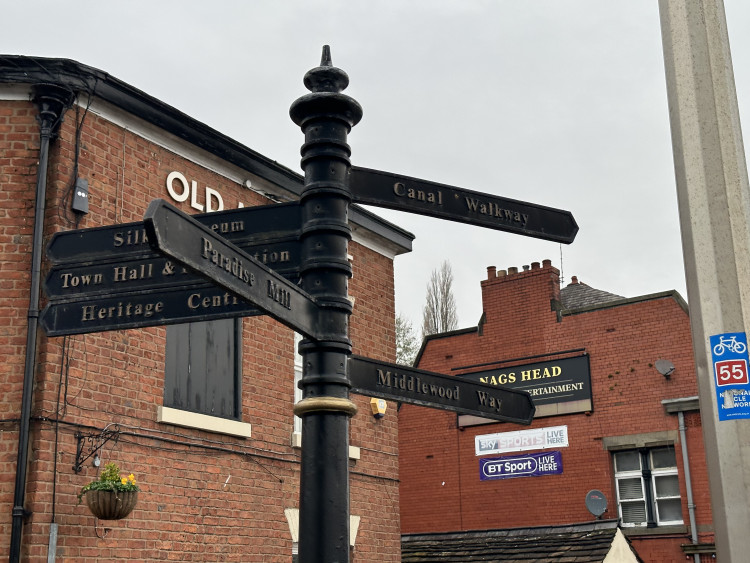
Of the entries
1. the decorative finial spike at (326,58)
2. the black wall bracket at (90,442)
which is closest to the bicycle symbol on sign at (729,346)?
the decorative finial spike at (326,58)

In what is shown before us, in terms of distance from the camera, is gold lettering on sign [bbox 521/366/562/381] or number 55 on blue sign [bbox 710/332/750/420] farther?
gold lettering on sign [bbox 521/366/562/381]

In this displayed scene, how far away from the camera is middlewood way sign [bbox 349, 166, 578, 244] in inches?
164

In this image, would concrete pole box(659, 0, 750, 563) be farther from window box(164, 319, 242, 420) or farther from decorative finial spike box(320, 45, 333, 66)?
window box(164, 319, 242, 420)

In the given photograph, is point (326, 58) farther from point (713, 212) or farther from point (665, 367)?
point (665, 367)

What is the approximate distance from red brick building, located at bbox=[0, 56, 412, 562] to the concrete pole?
6.28 meters

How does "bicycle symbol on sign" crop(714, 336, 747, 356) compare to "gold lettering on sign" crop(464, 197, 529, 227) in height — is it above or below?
below

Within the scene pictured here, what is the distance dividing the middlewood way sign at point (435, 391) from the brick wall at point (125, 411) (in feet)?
17.7

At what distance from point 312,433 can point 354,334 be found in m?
9.65

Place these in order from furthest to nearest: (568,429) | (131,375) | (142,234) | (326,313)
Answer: (568,429)
(131,375)
(142,234)
(326,313)

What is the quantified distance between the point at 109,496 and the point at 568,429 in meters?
14.7

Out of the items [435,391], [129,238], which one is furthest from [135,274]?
[435,391]

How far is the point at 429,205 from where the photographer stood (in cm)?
436

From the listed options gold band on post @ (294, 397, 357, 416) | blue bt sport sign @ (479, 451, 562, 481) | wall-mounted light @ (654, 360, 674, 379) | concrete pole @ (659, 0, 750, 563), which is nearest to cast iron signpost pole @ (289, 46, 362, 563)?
gold band on post @ (294, 397, 357, 416)

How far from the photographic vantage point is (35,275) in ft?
29.3
